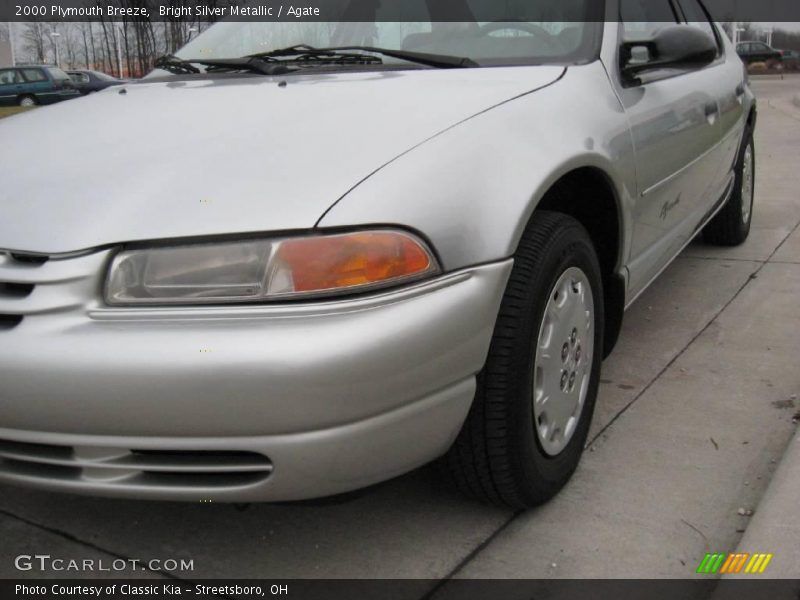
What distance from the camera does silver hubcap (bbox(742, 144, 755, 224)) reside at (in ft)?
16.5

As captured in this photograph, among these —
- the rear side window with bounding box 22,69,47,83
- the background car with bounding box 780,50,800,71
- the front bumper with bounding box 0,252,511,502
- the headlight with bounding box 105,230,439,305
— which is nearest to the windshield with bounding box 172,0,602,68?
the headlight with bounding box 105,230,439,305

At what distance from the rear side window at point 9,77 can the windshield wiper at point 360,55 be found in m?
27.6

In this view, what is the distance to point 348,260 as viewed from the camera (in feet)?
5.88

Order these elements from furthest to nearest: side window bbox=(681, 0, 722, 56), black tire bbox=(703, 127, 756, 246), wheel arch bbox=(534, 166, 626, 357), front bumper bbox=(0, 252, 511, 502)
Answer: black tire bbox=(703, 127, 756, 246), side window bbox=(681, 0, 722, 56), wheel arch bbox=(534, 166, 626, 357), front bumper bbox=(0, 252, 511, 502)

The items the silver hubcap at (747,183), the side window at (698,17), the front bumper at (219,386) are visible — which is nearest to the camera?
the front bumper at (219,386)

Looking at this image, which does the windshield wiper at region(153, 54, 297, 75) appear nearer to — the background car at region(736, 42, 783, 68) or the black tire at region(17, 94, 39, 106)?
the black tire at region(17, 94, 39, 106)

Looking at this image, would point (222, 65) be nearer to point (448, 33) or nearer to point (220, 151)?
point (448, 33)

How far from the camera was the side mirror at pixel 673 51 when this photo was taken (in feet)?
9.47

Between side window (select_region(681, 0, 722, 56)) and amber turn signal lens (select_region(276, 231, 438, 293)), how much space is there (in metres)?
2.92

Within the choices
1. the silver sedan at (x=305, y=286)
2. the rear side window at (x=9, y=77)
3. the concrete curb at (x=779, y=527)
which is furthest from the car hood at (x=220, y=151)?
the rear side window at (x=9, y=77)

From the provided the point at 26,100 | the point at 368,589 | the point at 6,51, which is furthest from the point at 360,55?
the point at 6,51

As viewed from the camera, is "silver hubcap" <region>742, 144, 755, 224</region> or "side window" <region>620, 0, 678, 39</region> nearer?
"side window" <region>620, 0, 678, 39</region>

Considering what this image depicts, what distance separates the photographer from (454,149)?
201 centimetres

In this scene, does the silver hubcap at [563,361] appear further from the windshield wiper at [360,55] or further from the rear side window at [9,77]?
the rear side window at [9,77]
